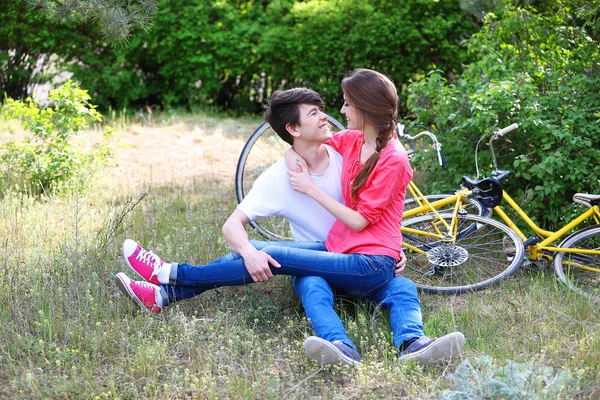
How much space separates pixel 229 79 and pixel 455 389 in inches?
284

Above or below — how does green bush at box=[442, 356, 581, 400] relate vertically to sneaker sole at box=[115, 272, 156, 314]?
above

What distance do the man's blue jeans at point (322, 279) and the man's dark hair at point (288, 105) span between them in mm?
645

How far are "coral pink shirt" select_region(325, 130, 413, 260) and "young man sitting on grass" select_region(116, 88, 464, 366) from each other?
12 centimetres

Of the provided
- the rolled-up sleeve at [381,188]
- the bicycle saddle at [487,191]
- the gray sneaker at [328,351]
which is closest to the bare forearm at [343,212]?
the rolled-up sleeve at [381,188]

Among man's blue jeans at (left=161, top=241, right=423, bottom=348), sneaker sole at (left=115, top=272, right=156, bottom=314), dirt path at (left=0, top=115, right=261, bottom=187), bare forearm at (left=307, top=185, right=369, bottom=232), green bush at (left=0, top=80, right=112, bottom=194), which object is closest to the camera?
man's blue jeans at (left=161, top=241, right=423, bottom=348)

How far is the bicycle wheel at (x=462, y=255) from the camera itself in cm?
428

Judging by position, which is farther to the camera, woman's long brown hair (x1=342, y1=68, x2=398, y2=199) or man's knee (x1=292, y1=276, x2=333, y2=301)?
woman's long brown hair (x1=342, y1=68, x2=398, y2=199)

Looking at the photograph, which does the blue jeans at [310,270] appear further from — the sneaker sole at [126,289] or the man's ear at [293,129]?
the man's ear at [293,129]

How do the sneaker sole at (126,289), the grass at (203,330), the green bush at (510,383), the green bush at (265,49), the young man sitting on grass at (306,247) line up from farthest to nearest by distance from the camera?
the green bush at (265,49) < the sneaker sole at (126,289) < the young man sitting on grass at (306,247) < the grass at (203,330) < the green bush at (510,383)

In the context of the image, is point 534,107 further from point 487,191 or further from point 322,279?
point 322,279

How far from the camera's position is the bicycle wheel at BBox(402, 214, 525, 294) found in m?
4.28

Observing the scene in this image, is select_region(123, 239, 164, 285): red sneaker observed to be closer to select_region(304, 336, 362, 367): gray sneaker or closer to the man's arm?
the man's arm

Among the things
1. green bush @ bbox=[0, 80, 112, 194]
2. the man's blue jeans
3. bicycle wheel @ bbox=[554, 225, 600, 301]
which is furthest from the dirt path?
bicycle wheel @ bbox=[554, 225, 600, 301]

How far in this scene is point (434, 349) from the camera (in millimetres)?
3254
